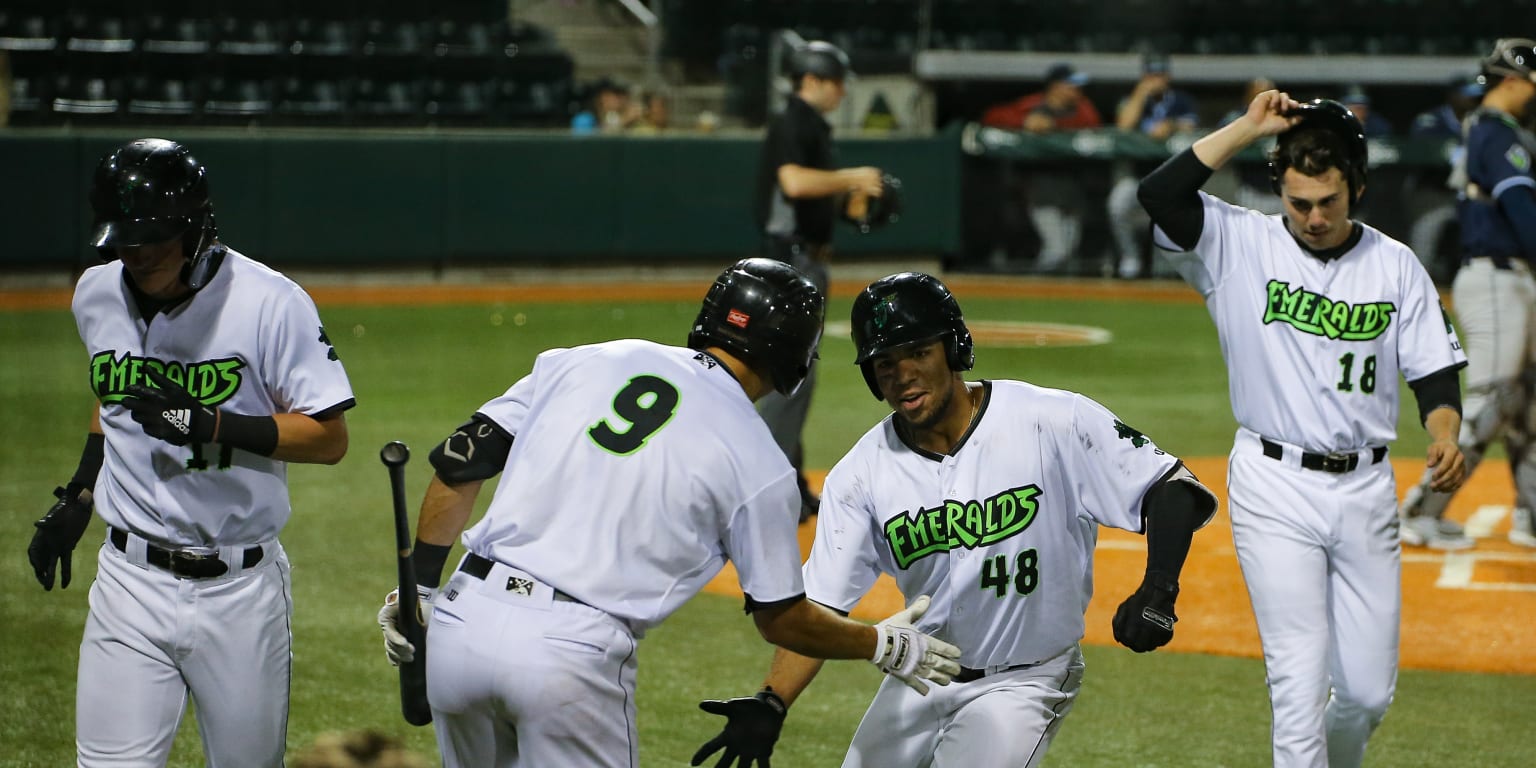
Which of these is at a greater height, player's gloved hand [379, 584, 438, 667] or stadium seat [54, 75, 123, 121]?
player's gloved hand [379, 584, 438, 667]

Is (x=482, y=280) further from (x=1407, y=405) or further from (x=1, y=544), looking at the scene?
(x=1, y=544)

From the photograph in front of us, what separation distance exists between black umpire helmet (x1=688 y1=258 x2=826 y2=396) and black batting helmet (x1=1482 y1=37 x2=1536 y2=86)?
4.77 m

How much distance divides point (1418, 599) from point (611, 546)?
5.00 metres

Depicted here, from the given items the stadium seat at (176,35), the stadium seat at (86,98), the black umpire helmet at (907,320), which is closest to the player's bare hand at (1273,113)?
the black umpire helmet at (907,320)

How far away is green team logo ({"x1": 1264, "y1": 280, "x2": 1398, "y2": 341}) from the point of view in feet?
15.5

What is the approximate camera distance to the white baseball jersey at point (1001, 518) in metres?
3.79

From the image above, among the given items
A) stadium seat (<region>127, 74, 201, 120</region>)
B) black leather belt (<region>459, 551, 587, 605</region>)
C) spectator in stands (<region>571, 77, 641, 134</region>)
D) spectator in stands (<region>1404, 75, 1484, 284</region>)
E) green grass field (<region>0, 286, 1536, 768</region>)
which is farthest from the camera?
spectator in stands (<region>571, 77, 641, 134</region>)

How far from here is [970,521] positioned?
3.81m

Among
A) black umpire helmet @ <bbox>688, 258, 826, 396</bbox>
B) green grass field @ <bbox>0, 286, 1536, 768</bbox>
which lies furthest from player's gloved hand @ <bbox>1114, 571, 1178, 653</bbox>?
green grass field @ <bbox>0, 286, 1536, 768</bbox>

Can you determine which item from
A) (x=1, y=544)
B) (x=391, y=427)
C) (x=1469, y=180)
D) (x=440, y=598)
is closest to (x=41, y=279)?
(x=391, y=427)

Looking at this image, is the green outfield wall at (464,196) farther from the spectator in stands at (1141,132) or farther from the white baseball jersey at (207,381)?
the white baseball jersey at (207,381)

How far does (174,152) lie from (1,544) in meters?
4.49

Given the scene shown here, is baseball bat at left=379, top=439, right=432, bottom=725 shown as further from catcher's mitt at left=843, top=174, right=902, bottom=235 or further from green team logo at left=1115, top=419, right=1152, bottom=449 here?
catcher's mitt at left=843, top=174, right=902, bottom=235

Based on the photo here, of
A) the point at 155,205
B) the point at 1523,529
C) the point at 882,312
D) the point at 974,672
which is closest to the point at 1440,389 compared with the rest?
the point at 974,672
